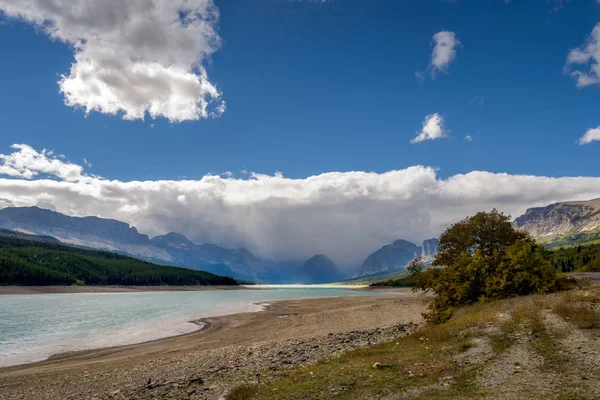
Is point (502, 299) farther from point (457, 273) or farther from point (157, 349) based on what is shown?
point (157, 349)

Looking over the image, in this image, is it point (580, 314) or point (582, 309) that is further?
point (582, 309)

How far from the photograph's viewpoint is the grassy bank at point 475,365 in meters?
14.6

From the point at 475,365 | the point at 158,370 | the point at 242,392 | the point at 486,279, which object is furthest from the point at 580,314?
the point at 158,370

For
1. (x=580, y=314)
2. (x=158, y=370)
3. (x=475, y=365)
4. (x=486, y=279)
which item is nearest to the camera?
(x=475, y=365)

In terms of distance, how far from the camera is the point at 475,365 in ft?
59.1

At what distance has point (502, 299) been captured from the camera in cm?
3453

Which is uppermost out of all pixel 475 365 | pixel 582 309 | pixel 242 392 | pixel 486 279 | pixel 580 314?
pixel 486 279

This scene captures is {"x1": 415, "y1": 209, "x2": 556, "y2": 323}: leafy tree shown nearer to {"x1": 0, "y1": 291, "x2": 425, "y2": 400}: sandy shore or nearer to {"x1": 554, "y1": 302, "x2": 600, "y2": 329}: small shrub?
{"x1": 0, "y1": 291, "x2": 425, "y2": 400}: sandy shore

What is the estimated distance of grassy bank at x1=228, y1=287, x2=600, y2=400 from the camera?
14594mm

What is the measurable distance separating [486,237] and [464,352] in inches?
1563

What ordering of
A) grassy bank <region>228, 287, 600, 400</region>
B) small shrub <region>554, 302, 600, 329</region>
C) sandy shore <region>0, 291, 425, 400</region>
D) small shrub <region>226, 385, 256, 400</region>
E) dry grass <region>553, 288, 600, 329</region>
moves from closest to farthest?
grassy bank <region>228, 287, 600, 400</region> → small shrub <region>226, 385, 256, 400</region> → sandy shore <region>0, 291, 425, 400</region> → small shrub <region>554, 302, 600, 329</region> → dry grass <region>553, 288, 600, 329</region>

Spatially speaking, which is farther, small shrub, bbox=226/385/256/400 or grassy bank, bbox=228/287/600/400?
small shrub, bbox=226/385/256/400

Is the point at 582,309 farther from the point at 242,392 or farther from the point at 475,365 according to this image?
the point at 242,392

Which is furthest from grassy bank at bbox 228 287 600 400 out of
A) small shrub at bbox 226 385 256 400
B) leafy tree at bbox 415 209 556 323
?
leafy tree at bbox 415 209 556 323
